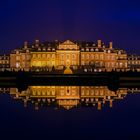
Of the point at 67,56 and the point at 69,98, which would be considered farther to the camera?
the point at 67,56

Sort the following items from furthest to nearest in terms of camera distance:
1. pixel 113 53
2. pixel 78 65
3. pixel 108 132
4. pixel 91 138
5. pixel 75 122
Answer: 1. pixel 113 53
2. pixel 78 65
3. pixel 75 122
4. pixel 108 132
5. pixel 91 138

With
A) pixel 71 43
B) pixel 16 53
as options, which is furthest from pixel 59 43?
pixel 16 53

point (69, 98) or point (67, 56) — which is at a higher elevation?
point (67, 56)

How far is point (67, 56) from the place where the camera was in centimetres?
9106

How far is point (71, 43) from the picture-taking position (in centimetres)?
9162

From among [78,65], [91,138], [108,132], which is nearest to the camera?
[91,138]

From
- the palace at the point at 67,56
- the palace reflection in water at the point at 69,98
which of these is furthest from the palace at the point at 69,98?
the palace at the point at 67,56

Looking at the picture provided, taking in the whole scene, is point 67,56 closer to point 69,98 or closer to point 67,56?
point 67,56

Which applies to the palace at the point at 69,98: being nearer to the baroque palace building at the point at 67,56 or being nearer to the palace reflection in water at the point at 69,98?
the palace reflection in water at the point at 69,98

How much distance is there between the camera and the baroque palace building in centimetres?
9112

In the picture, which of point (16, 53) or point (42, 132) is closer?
point (42, 132)

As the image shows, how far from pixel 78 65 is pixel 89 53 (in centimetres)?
448

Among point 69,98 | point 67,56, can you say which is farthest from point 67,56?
point 69,98

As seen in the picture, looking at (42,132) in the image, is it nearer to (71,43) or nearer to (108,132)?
(108,132)
